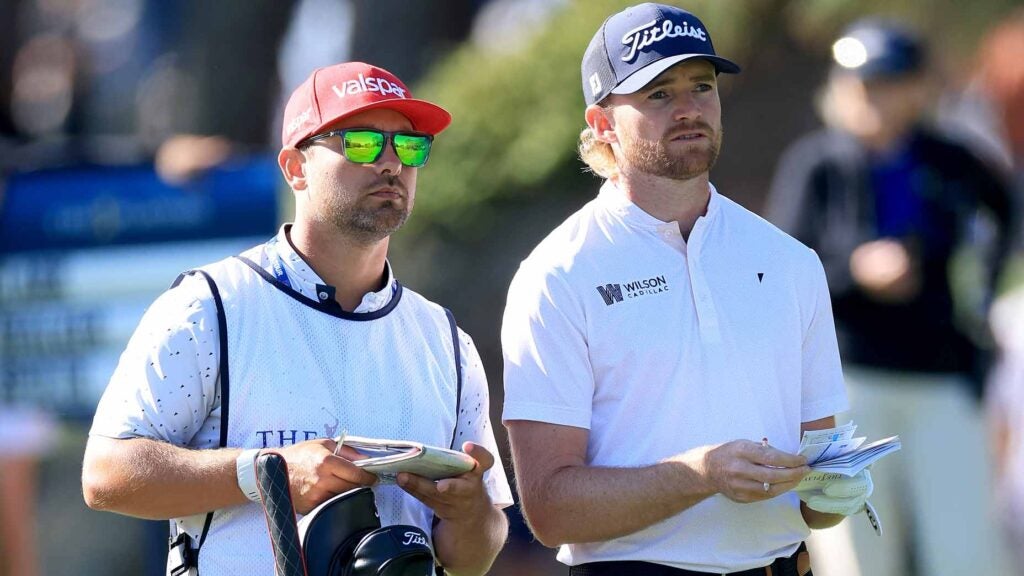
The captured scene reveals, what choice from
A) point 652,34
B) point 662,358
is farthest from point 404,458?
point 652,34

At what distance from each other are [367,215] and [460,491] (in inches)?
27.3

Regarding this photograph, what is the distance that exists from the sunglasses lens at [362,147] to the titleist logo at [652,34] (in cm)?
66

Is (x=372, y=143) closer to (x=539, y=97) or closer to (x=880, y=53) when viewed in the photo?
(x=880, y=53)

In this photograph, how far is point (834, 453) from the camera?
3.56 m

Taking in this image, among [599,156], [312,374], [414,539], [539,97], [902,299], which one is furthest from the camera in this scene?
[539,97]

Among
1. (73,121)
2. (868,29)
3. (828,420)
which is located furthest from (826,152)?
(73,121)

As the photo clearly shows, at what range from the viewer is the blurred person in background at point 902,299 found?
626 centimetres

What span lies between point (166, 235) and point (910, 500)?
3.50 meters

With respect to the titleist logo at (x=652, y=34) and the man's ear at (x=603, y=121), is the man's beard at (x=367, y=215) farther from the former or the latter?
the titleist logo at (x=652, y=34)

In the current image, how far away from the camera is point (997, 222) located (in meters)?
6.67

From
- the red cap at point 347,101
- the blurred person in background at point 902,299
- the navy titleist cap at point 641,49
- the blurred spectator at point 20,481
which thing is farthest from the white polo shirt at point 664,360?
the blurred spectator at point 20,481

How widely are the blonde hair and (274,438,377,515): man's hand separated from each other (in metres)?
1.12

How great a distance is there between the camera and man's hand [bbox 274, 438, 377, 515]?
11.1 ft

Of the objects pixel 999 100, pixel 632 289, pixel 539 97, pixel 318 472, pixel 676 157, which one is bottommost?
pixel 318 472
